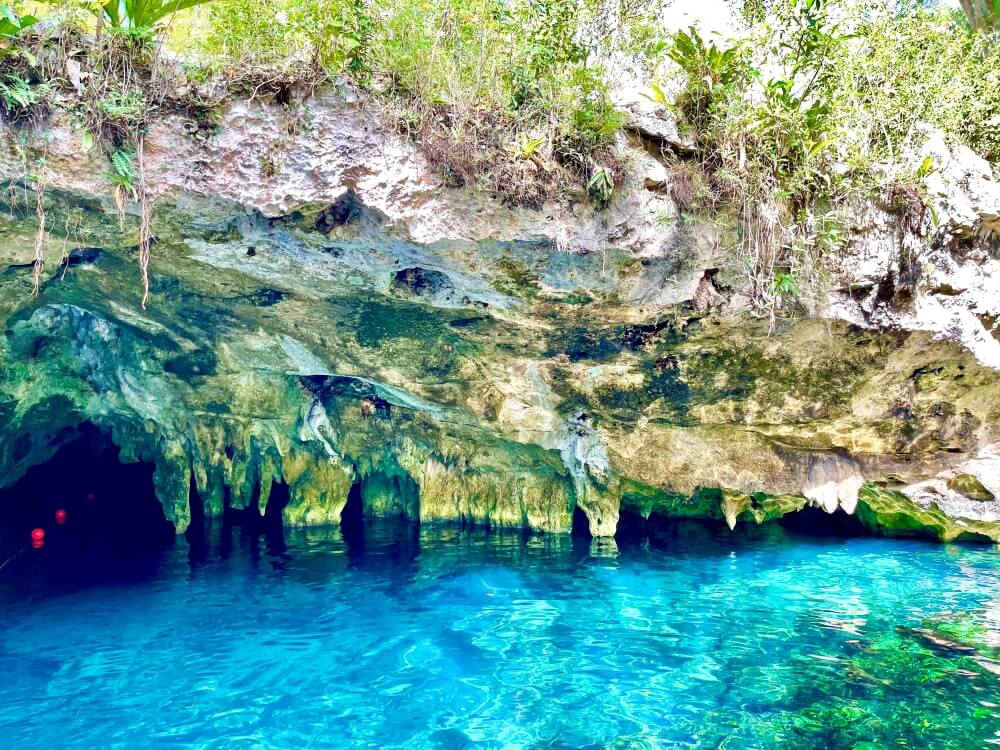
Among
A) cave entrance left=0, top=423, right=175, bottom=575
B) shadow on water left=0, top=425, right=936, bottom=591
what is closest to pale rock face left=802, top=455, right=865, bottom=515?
shadow on water left=0, top=425, right=936, bottom=591

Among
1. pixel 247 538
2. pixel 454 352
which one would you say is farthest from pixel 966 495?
pixel 247 538

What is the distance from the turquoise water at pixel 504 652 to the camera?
16.5 ft

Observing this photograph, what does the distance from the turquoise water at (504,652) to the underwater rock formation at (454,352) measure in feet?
6.32

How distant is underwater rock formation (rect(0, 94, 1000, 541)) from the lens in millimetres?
6742

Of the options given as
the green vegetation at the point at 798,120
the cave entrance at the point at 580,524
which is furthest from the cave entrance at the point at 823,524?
the green vegetation at the point at 798,120

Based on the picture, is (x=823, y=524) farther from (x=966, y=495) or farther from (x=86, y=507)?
(x=86, y=507)

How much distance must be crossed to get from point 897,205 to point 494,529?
964 cm

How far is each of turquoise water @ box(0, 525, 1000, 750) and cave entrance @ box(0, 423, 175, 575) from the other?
143 cm

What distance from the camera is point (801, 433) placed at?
1038cm

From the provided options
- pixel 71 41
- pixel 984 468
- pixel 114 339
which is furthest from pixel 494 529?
pixel 71 41

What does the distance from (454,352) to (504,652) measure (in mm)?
4546

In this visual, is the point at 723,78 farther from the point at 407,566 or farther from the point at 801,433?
the point at 407,566

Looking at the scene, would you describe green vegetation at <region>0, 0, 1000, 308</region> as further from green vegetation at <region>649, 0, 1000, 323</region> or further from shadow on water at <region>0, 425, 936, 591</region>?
shadow on water at <region>0, 425, 936, 591</region>

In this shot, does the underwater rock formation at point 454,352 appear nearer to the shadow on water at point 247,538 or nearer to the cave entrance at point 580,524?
the cave entrance at point 580,524
